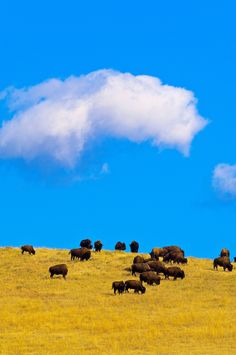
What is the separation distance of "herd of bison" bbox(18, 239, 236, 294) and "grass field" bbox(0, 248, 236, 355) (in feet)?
2.46

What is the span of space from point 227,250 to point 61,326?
126 ft

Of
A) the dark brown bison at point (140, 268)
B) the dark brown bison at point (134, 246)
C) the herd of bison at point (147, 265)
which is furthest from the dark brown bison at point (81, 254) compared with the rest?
the dark brown bison at point (134, 246)

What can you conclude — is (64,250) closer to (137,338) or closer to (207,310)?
(207,310)

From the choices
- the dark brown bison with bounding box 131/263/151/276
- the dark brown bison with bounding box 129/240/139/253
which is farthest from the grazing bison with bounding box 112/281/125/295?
the dark brown bison with bounding box 129/240/139/253

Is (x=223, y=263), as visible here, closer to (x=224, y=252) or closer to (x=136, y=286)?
(x=224, y=252)

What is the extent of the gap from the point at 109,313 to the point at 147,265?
16052 mm

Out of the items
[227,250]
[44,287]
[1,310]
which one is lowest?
[1,310]

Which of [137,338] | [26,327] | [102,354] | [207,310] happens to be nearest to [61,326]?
[26,327]

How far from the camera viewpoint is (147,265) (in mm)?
50625

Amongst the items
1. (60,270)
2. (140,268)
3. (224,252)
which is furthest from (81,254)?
(224,252)

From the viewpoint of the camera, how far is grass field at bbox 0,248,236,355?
27766 millimetres

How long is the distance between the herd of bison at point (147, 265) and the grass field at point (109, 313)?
75 cm

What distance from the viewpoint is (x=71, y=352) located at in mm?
26141

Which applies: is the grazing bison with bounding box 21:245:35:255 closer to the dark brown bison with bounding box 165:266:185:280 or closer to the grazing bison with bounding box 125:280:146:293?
the dark brown bison with bounding box 165:266:185:280
